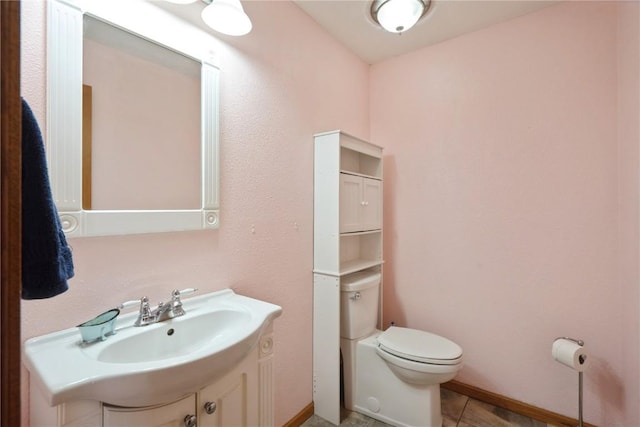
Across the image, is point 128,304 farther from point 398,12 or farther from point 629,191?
point 629,191

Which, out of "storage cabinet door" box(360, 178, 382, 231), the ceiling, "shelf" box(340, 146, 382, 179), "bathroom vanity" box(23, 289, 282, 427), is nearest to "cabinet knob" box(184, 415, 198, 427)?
Answer: "bathroom vanity" box(23, 289, 282, 427)

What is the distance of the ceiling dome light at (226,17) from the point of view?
1.11 metres

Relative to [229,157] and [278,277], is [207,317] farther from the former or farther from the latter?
[229,157]

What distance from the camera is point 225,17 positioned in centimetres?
113

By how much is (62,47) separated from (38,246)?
632 mm

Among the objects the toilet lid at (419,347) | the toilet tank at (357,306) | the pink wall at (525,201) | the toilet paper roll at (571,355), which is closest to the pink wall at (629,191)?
the pink wall at (525,201)

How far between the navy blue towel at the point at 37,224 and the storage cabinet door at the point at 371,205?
4.94 ft

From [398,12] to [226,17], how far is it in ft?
3.12

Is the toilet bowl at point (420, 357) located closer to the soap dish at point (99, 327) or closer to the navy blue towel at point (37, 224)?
the soap dish at point (99, 327)

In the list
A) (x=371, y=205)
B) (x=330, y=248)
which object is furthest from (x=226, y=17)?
(x=371, y=205)

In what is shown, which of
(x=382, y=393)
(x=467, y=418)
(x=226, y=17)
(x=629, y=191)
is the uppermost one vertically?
(x=226, y=17)

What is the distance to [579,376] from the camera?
4.82 ft

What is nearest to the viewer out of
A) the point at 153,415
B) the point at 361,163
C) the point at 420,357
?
the point at 153,415

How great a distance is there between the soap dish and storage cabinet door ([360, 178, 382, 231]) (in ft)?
4.45
